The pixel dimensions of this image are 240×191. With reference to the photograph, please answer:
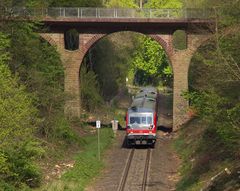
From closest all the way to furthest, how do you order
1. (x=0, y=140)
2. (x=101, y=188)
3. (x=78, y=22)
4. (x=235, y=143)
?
1. (x=0, y=140)
2. (x=235, y=143)
3. (x=101, y=188)
4. (x=78, y=22)

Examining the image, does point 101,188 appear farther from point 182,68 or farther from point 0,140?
point 182,68

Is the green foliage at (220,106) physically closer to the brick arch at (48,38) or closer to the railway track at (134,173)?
the railway track at (134,173)

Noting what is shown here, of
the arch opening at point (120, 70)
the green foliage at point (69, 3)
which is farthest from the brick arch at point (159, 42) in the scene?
the green foliage at point (69, 3)

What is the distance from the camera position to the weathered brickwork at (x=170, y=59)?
4156cm

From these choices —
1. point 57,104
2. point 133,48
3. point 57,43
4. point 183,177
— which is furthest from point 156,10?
point 133,48

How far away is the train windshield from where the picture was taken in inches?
1353

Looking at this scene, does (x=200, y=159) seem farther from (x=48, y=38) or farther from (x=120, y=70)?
(x=120, y=70)

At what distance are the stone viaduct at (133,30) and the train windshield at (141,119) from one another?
703cm

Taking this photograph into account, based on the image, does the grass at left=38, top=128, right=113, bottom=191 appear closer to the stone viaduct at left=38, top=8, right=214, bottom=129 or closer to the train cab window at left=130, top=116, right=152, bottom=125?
the train cab window at left=130, top=116, right=152, bottom=125

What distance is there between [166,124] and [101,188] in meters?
22.0

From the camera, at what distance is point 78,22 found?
4156cm

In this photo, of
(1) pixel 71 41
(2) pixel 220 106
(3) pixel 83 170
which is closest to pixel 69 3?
(1) pixel 71 41

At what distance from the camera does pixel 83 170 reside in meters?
28.0

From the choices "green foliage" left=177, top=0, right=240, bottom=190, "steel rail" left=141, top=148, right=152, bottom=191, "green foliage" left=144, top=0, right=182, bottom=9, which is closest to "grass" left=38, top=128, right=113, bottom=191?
"steel rail" left=141, top=148, right=152, bottom=191
